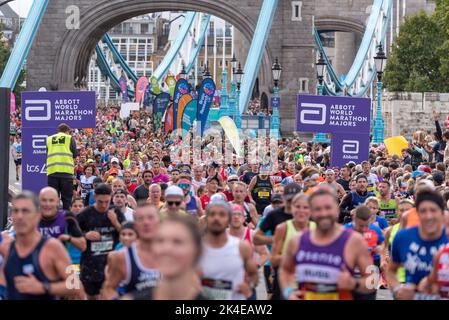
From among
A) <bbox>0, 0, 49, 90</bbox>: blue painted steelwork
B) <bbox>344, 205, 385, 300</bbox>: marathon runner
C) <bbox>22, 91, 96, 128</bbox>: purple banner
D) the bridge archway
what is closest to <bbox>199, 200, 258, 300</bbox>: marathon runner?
<bbox>344, 205, 385, 300</bbox>: marathon runner

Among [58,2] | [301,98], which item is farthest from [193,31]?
[301,98]

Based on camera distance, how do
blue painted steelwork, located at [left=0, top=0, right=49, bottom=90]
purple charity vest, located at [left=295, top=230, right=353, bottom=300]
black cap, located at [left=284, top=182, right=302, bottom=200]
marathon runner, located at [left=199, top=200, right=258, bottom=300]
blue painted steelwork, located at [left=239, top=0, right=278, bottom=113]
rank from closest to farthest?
purple charity vest, located at [left=295, top=230, right=353, bottom=300], marathon runner, located at [left=199, top=200, right=258, bottom=300], black cap, located at [left=284, top=182, right=302, bottom=200], blue painted steelwork, located at [left=0, top=0, right=49, bottom=90], blue painted steelwork, located at [left=239, top=0, right=278, bottom=113]

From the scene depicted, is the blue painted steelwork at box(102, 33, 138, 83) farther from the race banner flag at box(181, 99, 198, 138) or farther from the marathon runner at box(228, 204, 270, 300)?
the marathon runner at box(228, 204, 270, 300)

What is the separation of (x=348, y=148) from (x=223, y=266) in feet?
48.2

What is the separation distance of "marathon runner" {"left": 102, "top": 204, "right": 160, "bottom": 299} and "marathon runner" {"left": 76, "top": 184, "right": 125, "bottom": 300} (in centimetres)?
339

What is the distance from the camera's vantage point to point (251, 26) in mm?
68062

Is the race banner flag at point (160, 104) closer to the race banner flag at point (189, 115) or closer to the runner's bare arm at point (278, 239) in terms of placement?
the race banner flag at point (189, 115)

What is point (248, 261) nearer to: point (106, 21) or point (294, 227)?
point (294, 227)

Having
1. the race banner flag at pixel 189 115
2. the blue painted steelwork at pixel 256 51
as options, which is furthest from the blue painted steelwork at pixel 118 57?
the race banner flag at pixel 189 115

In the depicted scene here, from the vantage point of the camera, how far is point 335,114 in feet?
82.2

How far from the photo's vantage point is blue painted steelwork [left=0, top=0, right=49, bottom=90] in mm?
57719

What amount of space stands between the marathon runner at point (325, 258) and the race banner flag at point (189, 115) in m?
26.1

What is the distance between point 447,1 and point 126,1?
15.6 metres
